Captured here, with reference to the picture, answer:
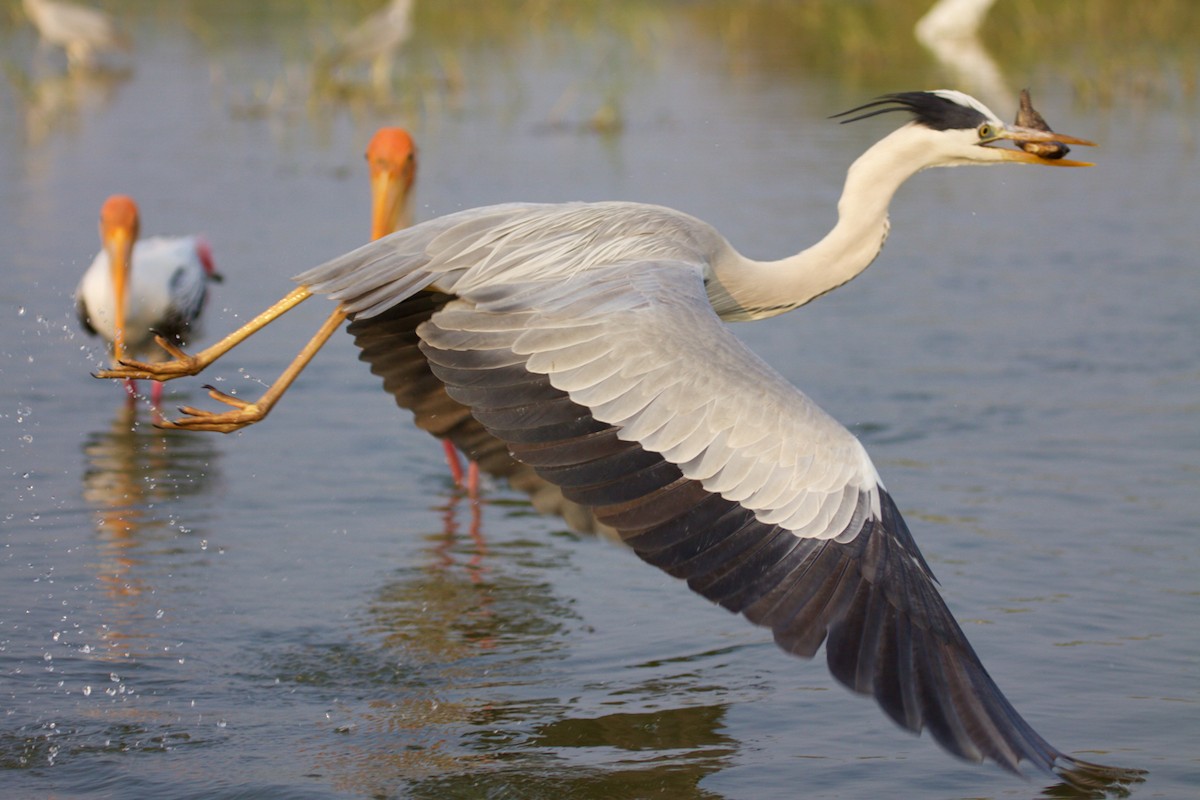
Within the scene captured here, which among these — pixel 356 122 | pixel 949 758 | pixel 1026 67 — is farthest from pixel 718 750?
pixel 1026 67

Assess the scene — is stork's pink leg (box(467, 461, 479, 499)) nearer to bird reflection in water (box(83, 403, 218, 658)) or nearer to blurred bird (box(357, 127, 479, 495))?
bird reflection in water (box(83, 403, 218, 658))

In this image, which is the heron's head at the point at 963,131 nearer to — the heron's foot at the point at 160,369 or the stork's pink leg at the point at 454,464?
the heron's foot at the point at 160,369

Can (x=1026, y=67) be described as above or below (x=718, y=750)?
above

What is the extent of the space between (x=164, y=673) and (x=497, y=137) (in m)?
9.51

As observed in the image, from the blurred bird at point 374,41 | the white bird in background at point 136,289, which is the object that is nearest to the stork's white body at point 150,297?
the white bird in background at point 136,289

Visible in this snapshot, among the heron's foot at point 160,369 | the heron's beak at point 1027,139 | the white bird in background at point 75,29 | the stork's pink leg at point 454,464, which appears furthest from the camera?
the white bird in background at point 75,29

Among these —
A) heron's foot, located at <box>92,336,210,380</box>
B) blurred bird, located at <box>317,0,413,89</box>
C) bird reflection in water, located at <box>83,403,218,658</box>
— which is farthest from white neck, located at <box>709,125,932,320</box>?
blurred bird, located at <box>317,0,413,89</box>

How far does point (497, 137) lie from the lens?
14508mm

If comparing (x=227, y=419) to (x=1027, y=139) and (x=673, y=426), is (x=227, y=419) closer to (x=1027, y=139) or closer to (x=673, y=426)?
(x=673, y=426)

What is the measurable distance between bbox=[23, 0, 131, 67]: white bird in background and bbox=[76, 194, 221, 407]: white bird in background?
9.87 metres

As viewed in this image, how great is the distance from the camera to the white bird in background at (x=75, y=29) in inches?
728

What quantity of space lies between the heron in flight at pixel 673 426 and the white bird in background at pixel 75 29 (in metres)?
Answer: 14.1

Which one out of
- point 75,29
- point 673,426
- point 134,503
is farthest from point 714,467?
point 75,29

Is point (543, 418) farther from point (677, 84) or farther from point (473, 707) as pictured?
point (677, 84)
